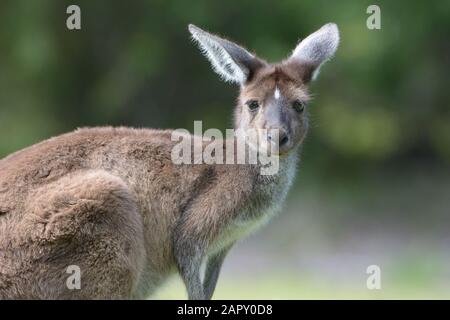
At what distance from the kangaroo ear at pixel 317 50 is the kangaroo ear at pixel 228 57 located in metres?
0.43

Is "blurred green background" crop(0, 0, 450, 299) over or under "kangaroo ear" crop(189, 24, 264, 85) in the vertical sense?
over

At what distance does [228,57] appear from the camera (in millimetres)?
7160

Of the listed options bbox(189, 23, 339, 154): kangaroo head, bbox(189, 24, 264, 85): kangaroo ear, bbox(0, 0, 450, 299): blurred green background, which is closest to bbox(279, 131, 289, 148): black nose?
bbox(189, 23, 339, 154): kangaroo head

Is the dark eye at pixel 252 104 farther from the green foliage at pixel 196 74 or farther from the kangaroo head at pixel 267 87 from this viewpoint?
the green foliage at pixel 196 74

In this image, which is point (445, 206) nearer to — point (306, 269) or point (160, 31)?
point (306, 269)

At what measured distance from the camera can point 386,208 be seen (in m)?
16.8

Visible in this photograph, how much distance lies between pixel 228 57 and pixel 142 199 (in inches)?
49.5

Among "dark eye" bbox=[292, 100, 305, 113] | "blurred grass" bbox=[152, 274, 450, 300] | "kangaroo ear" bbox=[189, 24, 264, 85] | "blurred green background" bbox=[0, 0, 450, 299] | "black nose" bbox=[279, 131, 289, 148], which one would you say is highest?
"blurred green background" bbox=[0, 0, 450, 299]

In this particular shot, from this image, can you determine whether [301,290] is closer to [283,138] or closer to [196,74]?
[283,138]

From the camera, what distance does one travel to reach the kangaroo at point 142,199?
619 centimetres

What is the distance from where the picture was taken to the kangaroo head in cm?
701

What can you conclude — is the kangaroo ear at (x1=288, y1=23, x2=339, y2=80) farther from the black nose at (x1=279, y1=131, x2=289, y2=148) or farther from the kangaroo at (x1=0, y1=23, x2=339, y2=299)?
the black nose at (x1=279, y1=131, x2=289, y2=148)

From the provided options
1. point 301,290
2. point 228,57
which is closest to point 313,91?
point 301,290
